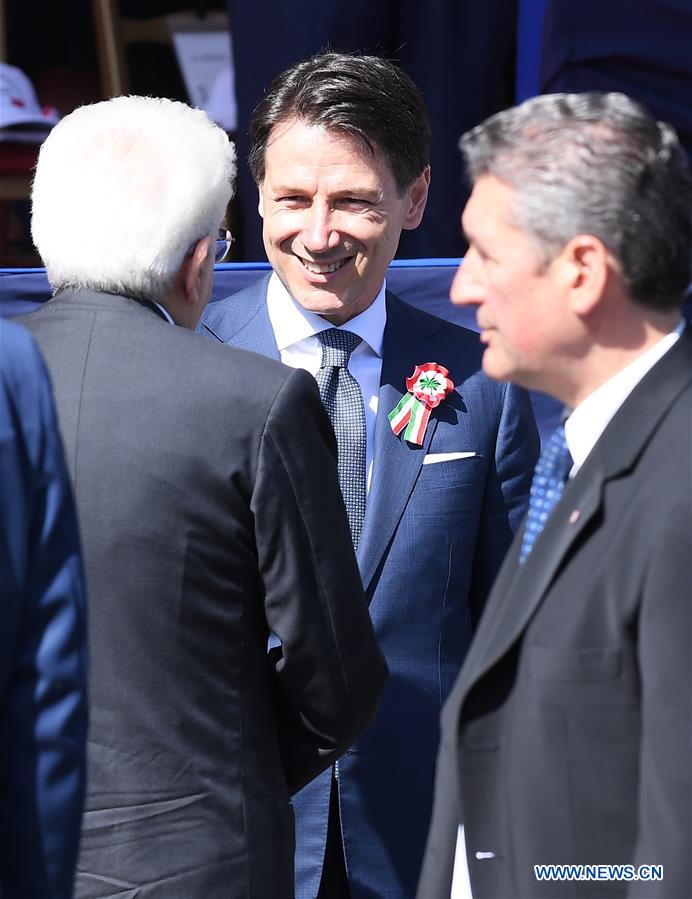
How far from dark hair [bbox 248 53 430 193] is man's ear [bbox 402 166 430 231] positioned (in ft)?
0.17

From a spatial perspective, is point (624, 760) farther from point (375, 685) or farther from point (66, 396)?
point (66, 396)

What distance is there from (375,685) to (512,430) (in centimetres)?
76

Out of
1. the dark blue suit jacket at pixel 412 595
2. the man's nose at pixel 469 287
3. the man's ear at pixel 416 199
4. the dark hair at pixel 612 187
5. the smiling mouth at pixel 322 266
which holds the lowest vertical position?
the dark blue suit jacket at pixel 412 595

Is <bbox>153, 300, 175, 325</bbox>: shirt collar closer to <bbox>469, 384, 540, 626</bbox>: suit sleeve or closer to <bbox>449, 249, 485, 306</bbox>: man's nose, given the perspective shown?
<bbox>449, 249, 485, 306</bbox>: man's nose

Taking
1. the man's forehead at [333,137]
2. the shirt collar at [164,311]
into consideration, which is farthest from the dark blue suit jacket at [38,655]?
the man's forehead at [333,137]

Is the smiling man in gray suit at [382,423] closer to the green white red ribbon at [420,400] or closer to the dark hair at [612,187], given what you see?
the green white red ribbon at [420,400]

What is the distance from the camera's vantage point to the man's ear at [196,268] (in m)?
2.00

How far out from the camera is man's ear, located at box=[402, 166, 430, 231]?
9.28 feet

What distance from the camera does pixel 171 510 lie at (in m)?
1.89

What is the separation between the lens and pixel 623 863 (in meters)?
1.58

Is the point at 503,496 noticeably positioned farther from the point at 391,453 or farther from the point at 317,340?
the point at 317,340

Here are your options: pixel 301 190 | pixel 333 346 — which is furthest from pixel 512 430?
pixel 301 190

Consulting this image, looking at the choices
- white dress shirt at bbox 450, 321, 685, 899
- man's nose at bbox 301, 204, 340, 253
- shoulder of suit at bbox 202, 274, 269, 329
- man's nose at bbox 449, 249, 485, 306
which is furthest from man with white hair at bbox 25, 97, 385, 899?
shoulder of suit at bbox 202, 274, 269, 329

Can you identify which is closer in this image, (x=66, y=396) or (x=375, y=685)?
(x=66, y=396)
